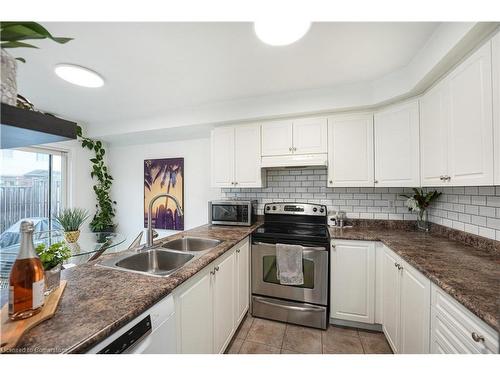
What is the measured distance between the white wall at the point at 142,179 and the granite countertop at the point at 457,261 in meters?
1.95

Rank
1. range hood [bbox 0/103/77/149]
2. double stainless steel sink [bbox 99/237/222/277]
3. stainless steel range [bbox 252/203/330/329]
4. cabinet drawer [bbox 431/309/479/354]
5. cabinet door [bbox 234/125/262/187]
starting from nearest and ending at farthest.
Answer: range hood [bbox 0/103/77/149] < cabinet drawer [bbox 431/309/479/354] < double stainless steel sink [bbox 99/237/222/277] < stainless steel range [bbox 252/203/330/329] < cabinet door [bbox 234/125/262/187]

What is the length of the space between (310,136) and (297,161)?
1.06 ft

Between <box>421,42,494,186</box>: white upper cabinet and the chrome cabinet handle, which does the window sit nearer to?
the chrome cabinet handle

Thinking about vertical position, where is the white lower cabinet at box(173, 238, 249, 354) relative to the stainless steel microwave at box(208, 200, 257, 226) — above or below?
Result: below

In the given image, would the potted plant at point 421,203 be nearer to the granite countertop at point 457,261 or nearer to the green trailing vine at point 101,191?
the granite countertop at point 457,261

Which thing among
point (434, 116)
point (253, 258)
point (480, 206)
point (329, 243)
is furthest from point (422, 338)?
point (434, 116)

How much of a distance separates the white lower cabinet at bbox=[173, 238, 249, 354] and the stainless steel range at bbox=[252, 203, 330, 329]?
0.58 ft

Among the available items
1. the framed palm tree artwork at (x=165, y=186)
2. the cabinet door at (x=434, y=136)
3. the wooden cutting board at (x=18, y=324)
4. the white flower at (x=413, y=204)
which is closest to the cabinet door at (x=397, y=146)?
the cabinet door at (x=434, y=136)

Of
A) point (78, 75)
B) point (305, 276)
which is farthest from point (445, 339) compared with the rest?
point (78, 75)

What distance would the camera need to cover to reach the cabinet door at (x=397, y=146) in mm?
1828

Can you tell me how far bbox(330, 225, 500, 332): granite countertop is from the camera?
2.65 feet

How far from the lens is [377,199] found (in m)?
2.36

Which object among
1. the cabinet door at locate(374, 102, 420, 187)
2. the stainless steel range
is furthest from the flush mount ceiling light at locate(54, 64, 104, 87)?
the cabinet door at locate(374, 102, 420, 187)

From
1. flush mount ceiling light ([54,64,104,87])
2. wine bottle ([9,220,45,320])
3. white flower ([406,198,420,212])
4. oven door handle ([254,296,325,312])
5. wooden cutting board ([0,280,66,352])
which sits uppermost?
flush mount ceiling light ([54,64,104,87])
